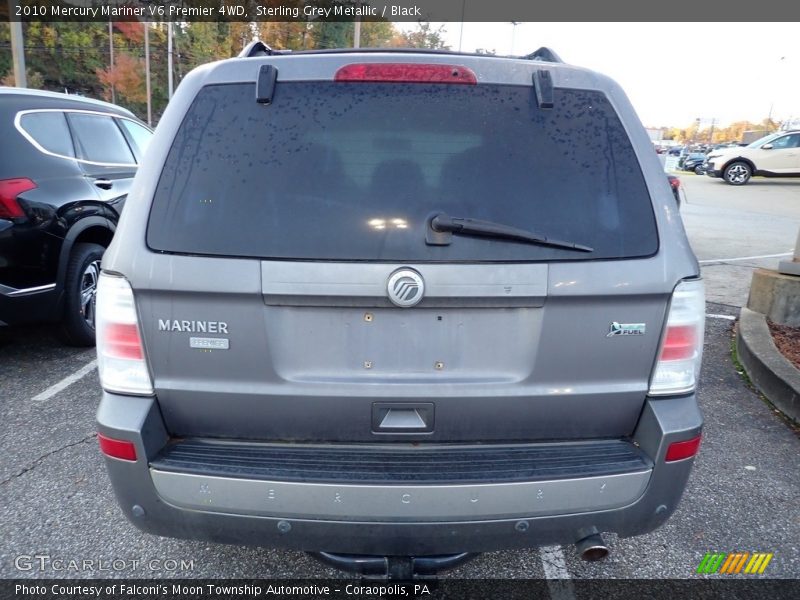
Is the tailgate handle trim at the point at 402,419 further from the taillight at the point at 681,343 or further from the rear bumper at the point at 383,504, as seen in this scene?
the taillight at the point at 681,343

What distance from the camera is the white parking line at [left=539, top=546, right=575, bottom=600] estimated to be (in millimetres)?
2328

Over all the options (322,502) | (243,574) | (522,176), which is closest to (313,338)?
(322,502)

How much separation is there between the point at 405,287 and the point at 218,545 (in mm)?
1672

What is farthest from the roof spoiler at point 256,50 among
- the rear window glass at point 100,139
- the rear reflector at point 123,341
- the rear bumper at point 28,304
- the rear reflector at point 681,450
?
the rear window glass at point 100,139

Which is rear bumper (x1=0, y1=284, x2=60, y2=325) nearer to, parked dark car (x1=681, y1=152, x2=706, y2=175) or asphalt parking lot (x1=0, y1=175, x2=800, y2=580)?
asphalt parking lot (x1=0, y1=175, x2=800, y2=580)

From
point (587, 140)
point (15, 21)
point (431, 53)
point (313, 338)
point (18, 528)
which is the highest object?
point (15, 21)

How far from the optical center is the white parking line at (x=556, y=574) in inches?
91.7

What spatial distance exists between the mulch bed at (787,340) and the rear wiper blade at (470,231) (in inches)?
147

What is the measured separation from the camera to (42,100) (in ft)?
15.1

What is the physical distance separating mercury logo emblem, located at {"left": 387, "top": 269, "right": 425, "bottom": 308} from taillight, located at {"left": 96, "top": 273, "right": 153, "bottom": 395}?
2.73 feet

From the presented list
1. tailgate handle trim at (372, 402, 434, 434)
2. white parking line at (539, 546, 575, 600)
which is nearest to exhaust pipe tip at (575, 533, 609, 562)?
white parking line at (539, 546, 575, 600)

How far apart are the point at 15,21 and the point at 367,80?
13113 mm

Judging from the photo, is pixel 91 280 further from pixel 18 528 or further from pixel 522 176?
pixel 522 176

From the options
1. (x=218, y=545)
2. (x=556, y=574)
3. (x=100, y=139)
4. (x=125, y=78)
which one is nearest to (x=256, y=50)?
(x=218, y=545)
